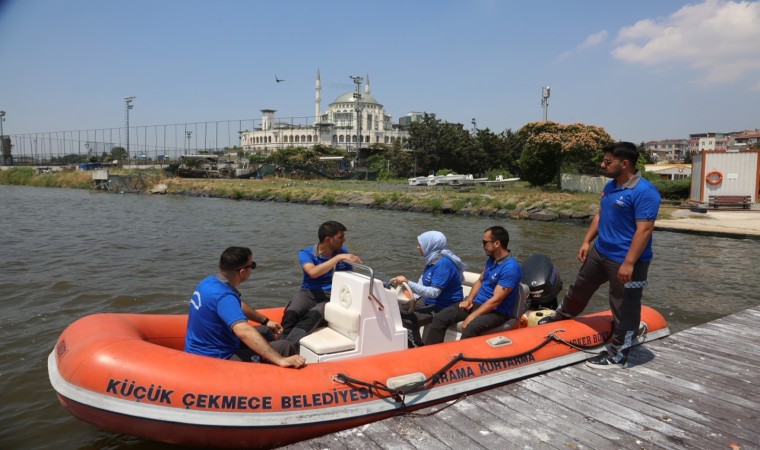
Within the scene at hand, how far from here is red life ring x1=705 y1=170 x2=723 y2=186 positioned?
73.4 feet

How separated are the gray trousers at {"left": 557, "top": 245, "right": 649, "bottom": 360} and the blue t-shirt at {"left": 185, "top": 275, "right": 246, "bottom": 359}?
121 inches

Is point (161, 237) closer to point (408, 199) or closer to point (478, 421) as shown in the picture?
point (408, 199)

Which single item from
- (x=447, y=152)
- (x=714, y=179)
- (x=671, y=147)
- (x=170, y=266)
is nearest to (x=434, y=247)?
(x=170, y=266)

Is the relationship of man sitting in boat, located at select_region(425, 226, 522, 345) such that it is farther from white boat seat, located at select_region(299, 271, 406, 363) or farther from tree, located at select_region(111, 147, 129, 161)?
tree, located at select_region(111, 147, 129, 161)

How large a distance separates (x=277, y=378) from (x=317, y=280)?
5.67 ft

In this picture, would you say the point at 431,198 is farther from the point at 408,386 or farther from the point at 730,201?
the point at 408,386

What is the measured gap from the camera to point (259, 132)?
12300 centimetres

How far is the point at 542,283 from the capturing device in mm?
6648

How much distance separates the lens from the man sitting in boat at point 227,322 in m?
3.62

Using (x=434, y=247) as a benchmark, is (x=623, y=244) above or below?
above

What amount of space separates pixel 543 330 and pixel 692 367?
1.44 metres

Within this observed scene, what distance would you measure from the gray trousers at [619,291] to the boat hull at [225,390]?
145 centimetres

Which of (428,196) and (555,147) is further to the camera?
(428,196)

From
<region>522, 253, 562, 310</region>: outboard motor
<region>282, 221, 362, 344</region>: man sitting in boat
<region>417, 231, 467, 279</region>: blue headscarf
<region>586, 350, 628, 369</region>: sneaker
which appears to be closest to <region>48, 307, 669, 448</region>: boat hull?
<region>282, 221, 362, 344</region>: man sitting in boat
